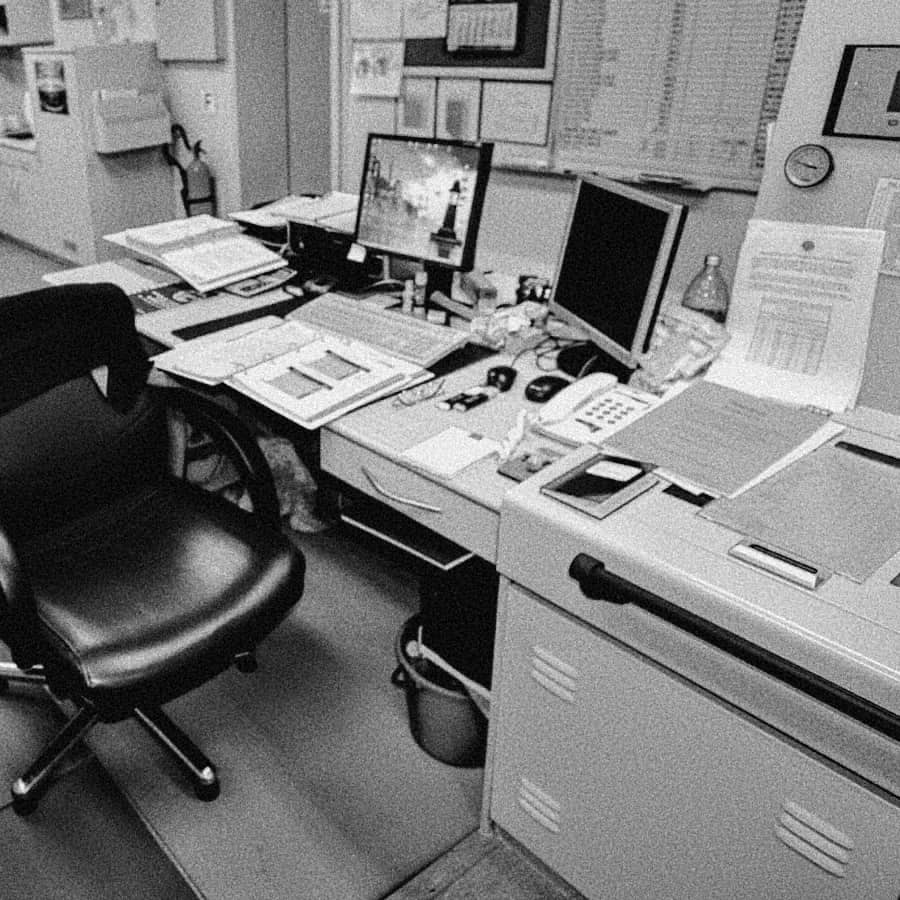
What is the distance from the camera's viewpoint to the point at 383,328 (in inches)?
73.8

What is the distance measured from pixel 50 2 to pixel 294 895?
5.27 m

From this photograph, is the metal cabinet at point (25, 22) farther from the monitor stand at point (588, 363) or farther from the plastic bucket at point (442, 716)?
the plastic bucket at point (442, 716)

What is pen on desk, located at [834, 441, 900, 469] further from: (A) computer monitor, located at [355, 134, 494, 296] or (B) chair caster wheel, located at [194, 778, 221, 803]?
(B) chair caster wheel, located at [194, 778, 221, 803]

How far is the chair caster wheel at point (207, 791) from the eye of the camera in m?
1.55

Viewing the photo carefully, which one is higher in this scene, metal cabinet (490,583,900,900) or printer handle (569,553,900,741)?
printer handle (569,553,900,741)

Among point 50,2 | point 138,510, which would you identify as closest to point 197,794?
point 138,510

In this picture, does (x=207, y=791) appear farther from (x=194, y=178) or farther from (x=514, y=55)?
(x=194, y=178)

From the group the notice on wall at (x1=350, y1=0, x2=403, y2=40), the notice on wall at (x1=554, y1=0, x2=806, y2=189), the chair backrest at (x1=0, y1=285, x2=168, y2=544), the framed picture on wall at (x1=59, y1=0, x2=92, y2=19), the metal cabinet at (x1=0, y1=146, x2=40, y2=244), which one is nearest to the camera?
the chair backrest at (x1=0, y1=285, x2=168, y2=544)

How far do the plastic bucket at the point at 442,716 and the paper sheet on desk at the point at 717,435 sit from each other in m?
0.61

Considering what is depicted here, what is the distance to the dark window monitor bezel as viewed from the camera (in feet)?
6.11

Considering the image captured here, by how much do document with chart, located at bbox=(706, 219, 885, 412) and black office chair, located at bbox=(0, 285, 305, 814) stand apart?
3.03 ft

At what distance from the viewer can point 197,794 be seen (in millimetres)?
1565

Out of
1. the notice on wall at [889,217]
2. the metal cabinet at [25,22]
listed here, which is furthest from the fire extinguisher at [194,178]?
the notice on wall at [889,217]

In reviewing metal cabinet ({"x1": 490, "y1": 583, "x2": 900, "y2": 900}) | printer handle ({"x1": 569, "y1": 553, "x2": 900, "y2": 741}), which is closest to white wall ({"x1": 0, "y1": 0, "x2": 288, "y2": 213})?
metal cabinet ({"x1": 490, "y1": 583, "x2": 900, "y2": 900})
